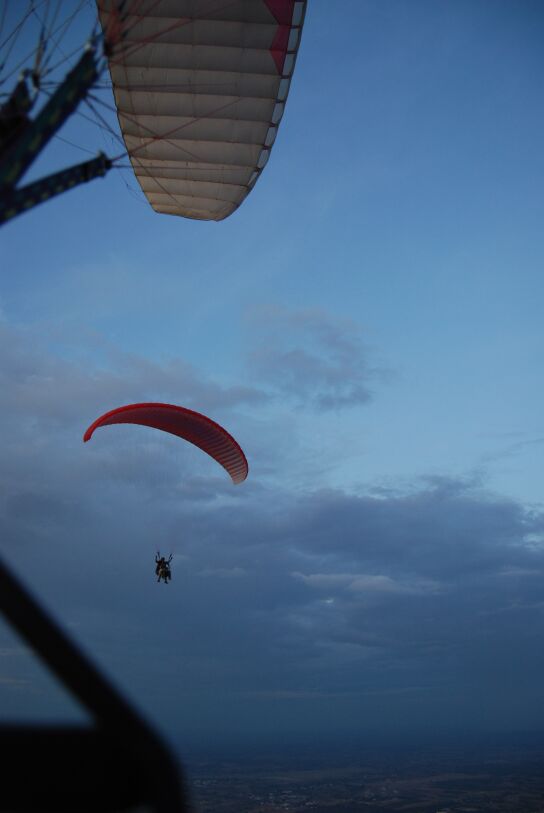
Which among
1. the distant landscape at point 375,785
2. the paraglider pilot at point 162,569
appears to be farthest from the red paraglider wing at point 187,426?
the distant landscape at point 375,785

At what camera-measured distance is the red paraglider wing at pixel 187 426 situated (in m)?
19.6

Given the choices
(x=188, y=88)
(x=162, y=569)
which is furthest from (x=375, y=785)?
(x=188, y=88)

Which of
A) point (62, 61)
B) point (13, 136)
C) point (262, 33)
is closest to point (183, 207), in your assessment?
point (262, 33)

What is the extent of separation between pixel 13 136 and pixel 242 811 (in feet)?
311

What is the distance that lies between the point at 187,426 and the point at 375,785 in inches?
4705

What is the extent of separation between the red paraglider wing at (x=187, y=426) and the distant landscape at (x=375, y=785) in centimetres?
6504

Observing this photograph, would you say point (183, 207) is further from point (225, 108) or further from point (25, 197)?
point (25, 197)

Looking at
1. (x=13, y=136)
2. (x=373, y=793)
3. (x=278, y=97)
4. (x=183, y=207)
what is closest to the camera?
(x=13, y=136)

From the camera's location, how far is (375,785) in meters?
114

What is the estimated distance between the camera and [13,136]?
6.09m

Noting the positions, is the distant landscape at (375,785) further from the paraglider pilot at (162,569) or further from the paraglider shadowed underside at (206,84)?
the paraglider shadowed underside at (206,84)

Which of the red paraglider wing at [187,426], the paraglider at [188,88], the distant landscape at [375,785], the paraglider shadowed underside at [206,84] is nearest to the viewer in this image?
the paraglider at [188,88]

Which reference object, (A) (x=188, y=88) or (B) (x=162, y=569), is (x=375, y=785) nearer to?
(B) (x=162, y=569)

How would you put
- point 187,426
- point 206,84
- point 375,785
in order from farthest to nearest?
point 375,785
point 187,426
point 206,84
